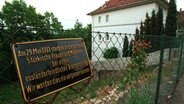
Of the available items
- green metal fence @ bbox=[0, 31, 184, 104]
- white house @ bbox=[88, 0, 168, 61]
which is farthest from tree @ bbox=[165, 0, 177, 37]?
green metal fence @ bbox=[0, 31, 184, 104]

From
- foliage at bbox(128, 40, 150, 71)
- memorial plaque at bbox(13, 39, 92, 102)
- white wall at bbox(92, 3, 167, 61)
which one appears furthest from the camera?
white wall at bbox(92, 3, 167, 61)

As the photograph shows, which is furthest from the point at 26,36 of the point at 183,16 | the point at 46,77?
the point at 183,16

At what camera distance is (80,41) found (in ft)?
6.07

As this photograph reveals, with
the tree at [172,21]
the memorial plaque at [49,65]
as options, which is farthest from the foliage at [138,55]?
the tree at [172,21]

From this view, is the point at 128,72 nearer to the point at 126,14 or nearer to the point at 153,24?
the point at 153,24

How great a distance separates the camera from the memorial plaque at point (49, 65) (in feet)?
4.34

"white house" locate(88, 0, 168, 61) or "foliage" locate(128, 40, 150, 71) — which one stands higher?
"white house" locate(88, 0, 168, 61)

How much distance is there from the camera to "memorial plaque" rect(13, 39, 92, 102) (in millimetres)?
1324

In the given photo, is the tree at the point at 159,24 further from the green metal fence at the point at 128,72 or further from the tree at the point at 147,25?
the green metal fence at the point at 128,72

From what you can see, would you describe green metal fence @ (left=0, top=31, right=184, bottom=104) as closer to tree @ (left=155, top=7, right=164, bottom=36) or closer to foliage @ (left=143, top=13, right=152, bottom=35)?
tree @ (left=155, top=7, right=164, bottom=36)

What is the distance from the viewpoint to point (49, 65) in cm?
150

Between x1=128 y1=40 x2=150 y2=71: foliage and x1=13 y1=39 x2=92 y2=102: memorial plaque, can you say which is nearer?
x1=13 y1=39 x2=92 y2=102: memorial plaque

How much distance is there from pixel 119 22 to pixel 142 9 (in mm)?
3492

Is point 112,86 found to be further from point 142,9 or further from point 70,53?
point 142,9
